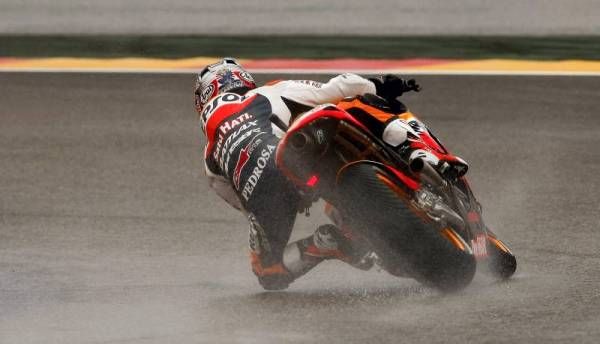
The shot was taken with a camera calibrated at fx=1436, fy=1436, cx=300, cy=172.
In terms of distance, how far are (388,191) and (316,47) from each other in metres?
8.22

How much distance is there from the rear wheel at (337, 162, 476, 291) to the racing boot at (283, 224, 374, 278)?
41 cm

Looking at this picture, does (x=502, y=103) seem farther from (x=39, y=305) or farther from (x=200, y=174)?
(x=39, y=305)

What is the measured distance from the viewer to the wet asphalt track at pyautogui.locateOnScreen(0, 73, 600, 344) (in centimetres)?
590

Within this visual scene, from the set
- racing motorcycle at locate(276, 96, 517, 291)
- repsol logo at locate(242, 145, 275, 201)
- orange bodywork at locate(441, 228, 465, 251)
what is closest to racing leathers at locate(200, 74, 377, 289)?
repsol logo at locate(242, 145, 275, 201)

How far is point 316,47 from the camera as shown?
45.8 ft

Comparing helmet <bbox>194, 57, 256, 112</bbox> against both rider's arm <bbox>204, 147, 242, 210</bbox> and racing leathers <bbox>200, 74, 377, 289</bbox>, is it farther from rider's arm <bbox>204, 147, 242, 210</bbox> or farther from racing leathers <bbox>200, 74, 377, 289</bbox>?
rider's arm <bbox>204, 147, 242, 210</bbox>

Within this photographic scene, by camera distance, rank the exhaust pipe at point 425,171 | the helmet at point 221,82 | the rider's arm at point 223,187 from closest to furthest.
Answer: the exhaust pipe at point 425,171, the rider's arm at point 223,187, the helmet at point 221,82

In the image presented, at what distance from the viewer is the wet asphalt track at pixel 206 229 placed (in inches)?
232

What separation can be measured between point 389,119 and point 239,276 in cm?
123

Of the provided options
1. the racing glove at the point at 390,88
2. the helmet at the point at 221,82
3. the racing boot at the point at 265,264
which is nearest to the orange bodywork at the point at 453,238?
the racing glove at the point at 390,88

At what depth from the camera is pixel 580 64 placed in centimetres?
1317

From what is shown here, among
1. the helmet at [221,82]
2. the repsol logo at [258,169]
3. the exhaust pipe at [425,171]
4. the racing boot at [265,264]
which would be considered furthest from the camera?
the helmet at [221,82]

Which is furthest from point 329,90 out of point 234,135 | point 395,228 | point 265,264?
point 395,228

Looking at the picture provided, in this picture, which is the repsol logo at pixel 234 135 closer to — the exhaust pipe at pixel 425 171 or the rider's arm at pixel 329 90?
Result: the rider's arm at pixel 329 90
